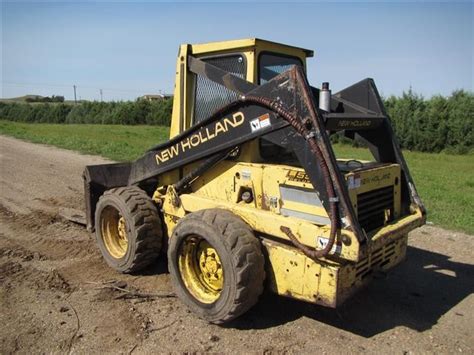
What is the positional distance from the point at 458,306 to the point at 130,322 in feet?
10.7

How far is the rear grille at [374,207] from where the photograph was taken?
154 inches

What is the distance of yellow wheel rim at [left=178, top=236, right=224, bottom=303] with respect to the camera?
4.09 metres

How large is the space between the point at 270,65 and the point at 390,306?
2711 millimetres

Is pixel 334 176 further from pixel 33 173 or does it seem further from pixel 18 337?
pixel 33 173

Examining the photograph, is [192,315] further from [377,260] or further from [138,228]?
[377,260]

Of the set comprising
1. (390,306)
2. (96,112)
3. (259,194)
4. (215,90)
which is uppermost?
(96,112)

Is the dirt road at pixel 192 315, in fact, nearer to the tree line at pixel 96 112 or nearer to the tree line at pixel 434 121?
the tree line at pixel 434 121

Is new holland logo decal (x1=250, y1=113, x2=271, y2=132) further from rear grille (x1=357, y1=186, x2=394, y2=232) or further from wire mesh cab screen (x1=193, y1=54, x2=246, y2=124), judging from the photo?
rear grille (x1=357, y1=186, x2=394, y2=232)

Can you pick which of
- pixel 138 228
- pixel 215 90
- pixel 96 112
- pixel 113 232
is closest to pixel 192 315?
pixel 138 228

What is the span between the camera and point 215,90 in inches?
181

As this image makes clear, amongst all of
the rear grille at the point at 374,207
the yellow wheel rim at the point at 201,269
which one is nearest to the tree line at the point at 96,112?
the yellow wheel rim at the point at 201,269

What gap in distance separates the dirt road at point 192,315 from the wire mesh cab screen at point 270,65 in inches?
87.6

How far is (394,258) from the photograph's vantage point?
4.27 meters

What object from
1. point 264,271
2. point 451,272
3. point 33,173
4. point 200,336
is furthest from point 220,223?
point 33,173
